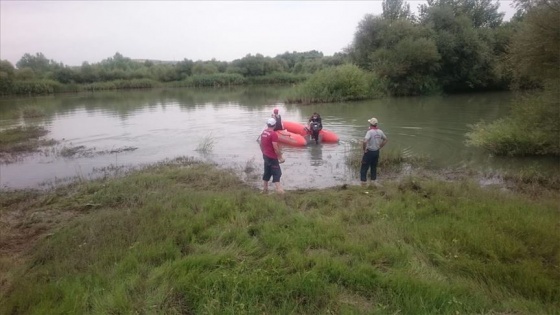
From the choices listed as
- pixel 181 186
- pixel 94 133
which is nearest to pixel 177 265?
pixel 181 186

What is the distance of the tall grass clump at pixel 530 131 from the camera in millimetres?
11242

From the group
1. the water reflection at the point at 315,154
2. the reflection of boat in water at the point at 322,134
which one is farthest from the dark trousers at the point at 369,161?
the reflection of boat in water at the point at 322,134

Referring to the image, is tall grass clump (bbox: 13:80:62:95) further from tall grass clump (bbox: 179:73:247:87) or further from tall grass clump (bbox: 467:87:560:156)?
tall grass clump (bbox: 467:87:560:156)

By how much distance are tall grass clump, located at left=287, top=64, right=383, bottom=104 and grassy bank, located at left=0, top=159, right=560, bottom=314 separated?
26.6 meters

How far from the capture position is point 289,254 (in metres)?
5.12

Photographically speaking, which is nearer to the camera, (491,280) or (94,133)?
(491,280)

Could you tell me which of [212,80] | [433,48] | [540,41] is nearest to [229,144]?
[540,41]

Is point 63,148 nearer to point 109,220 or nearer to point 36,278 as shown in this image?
point 109,220

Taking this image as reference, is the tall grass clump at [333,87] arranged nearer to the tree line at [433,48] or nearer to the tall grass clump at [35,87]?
the tree line at [433,48]

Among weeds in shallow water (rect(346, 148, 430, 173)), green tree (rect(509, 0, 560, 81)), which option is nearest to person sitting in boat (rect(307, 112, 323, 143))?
weeds in shallow water (rect(346, 148, 430, 173))

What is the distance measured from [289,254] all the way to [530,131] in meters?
10.5

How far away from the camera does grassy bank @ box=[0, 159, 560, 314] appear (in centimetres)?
423

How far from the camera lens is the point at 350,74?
35156mm

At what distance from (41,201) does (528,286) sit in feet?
30.2
